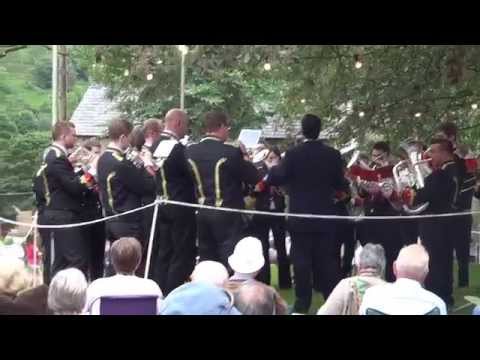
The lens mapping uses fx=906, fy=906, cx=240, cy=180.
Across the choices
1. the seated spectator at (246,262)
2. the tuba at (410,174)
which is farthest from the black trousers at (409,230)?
the seated spectator at (246,262)

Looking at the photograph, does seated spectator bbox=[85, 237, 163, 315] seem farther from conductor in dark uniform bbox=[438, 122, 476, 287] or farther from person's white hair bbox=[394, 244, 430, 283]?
conductor in dark uniform bbox=[438, 122, 476, 287]

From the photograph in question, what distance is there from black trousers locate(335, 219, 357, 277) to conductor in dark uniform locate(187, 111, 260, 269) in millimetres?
1961

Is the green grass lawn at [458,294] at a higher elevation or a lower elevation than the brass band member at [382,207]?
lower

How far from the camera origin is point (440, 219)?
28.7ft

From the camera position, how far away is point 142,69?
11109 millimetres

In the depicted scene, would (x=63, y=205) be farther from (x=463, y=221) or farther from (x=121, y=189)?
(x=463, y=221)

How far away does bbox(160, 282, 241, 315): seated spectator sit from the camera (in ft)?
15.3

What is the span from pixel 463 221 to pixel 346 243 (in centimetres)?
132

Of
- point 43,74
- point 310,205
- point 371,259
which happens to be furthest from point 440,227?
point 43,74

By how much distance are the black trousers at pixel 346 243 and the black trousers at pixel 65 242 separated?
9.07 feet

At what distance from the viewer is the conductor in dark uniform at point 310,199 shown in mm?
7902

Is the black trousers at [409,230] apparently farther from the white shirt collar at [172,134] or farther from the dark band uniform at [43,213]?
the dark band uniform at [43,213]

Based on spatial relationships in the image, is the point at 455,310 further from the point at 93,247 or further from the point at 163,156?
the point at 93,247
